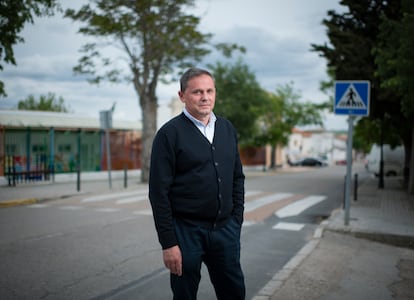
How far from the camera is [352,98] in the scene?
9.09 meters

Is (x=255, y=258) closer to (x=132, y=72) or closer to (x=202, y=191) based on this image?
(x=202, y=191)

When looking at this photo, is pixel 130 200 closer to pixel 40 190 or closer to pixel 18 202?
pixel 18 202

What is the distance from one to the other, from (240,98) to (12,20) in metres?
29.9

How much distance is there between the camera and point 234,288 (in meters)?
3.09

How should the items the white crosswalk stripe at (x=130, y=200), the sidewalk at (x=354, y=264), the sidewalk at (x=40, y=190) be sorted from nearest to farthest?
the sidewalk at (x=354, y=264), the sidewalk at (x=40, y=190), the white crosswalk stripe at (x=130, y=200)

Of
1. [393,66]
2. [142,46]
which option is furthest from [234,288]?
[142,46]

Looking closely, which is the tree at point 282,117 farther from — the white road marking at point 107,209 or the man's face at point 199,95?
the man's face at point 199,95

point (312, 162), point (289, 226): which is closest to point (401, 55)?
point (289, 226)

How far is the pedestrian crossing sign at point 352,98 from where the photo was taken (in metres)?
9.01

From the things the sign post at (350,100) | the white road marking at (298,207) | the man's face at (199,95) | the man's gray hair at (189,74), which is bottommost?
the white road marking at (298,207)

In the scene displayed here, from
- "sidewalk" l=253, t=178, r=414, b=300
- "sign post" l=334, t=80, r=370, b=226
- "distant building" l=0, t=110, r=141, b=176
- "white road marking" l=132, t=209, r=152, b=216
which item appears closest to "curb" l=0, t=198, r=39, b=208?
"white road marking" l=132, t=209, r=152, b=216

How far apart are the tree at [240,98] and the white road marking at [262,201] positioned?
23388mm

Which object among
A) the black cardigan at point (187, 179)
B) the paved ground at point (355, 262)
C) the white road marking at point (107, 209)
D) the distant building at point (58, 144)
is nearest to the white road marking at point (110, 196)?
the white road marking at point (107, 209)

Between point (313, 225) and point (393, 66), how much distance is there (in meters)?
4.39
